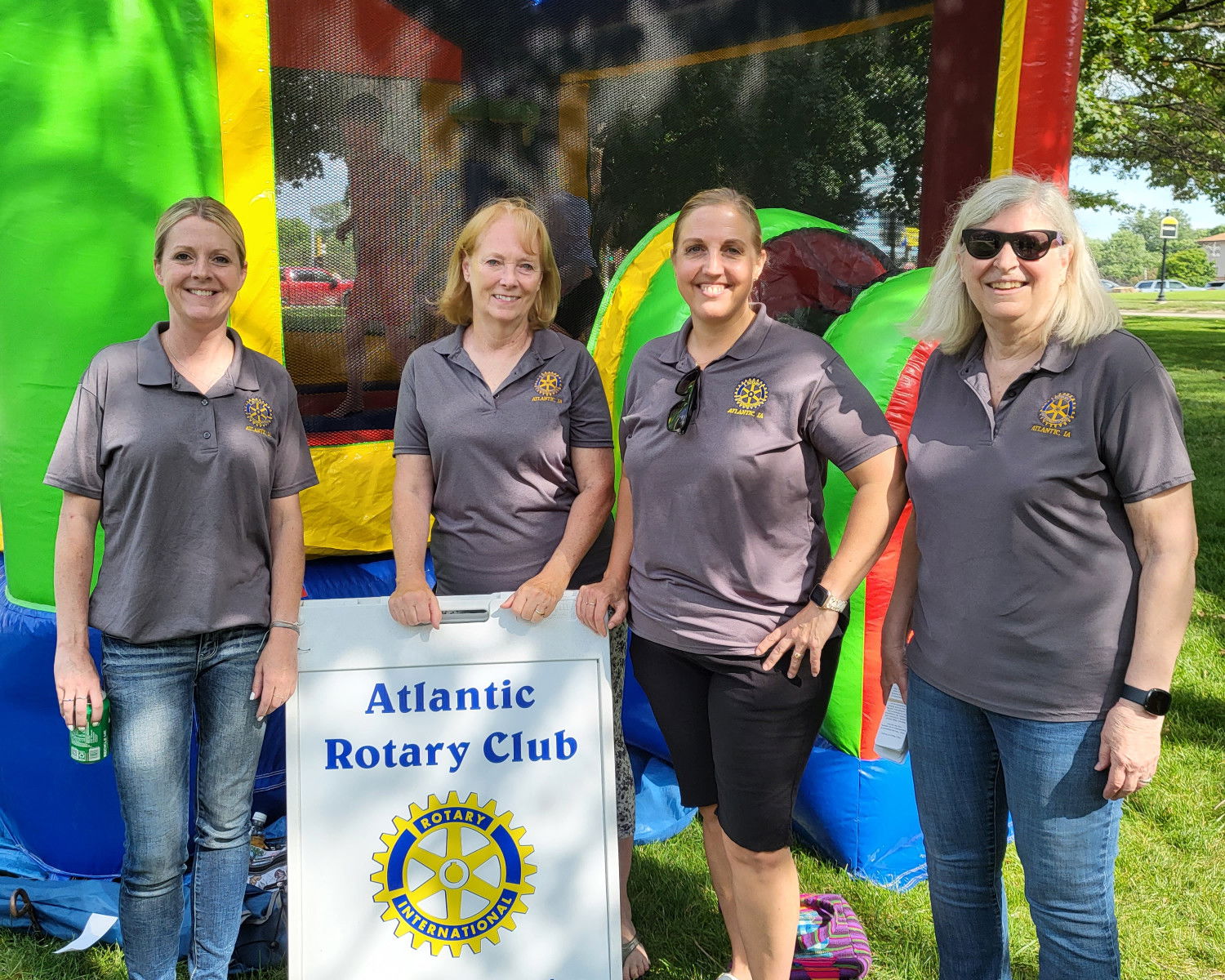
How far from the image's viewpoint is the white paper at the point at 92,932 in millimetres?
2643

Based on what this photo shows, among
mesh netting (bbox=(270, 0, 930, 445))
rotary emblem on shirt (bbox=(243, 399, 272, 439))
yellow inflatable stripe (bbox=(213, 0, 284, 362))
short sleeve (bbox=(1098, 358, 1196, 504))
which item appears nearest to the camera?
short sleeve (bbox=(1098, 358, 1196, 504))

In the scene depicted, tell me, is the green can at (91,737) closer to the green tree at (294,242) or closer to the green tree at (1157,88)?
the green tree at (294,242)

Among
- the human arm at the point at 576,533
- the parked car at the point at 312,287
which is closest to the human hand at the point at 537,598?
the human arm at the point at 576,533

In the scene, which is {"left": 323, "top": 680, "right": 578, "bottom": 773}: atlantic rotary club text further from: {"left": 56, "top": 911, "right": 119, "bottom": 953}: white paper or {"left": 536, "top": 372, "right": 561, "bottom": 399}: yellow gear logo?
{"left": 56, "top": 911, "right": 119, "bottom": 953}: white paper

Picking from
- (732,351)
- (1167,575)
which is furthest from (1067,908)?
(732,351)

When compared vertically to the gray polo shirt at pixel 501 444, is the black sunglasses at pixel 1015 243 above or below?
above

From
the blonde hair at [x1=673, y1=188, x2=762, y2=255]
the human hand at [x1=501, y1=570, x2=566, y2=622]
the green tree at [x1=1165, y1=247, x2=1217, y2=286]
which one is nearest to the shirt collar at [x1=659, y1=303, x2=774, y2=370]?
the blonde hair at [x1=673, y1=188, x2=762, y2=255]

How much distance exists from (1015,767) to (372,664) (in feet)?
4.10

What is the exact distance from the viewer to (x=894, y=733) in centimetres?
208

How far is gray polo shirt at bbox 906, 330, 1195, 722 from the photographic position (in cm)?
163

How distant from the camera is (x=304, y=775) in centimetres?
221

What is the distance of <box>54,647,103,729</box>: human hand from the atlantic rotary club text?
1.50 ft

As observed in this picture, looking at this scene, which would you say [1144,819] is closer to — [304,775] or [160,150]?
[304,775]

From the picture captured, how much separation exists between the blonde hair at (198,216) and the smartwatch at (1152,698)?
5.98ft
